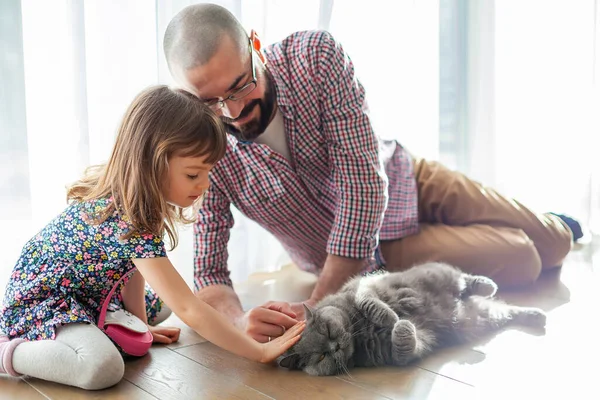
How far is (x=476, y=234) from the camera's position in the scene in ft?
6.54

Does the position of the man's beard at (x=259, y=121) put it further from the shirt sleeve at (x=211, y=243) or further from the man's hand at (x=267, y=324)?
the man's hand at (x=267, y=324)

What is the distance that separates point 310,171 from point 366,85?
0.94 meters

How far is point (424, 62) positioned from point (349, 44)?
54 centimetres

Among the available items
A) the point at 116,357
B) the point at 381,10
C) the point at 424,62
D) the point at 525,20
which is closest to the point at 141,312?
the point at 116,357

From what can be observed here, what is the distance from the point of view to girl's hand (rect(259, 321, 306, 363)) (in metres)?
1.27

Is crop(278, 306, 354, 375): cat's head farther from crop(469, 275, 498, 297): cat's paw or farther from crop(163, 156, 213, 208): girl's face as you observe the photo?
crop(469, 275, 498, 297): cat's paw

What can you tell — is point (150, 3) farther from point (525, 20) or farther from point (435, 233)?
point (525, 20)

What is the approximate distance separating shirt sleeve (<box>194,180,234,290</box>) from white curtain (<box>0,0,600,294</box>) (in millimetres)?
58

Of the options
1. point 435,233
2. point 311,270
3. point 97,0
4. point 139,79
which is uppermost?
point 97,0

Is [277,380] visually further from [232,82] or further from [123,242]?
[232,82]

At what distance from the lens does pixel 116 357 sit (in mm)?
1236

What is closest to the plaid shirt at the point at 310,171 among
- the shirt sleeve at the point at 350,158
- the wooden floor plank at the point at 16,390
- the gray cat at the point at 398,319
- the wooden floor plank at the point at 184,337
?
the shirt sleeve at the point at 350,158

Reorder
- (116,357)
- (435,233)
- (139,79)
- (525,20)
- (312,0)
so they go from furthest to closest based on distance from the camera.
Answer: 1. (525,20)
2. (312,0)
3. (435,233)
4. (139,79)
5. (116,357)

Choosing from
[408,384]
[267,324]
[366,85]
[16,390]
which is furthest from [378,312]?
[366,85]
